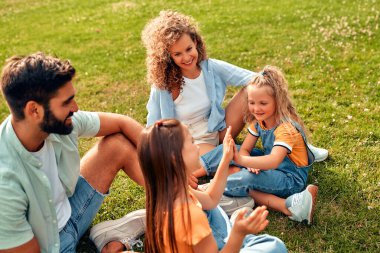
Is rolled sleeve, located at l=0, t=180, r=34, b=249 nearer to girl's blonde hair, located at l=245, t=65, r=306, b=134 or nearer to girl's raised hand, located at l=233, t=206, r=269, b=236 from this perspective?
girl's raised hand, located at l=233, t=206, r=269, b=236

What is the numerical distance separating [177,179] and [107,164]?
149 cm

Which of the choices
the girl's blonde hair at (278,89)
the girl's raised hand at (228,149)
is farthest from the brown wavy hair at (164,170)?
the girl's blonde hair at (278,89)

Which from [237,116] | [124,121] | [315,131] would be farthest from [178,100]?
[315,131]

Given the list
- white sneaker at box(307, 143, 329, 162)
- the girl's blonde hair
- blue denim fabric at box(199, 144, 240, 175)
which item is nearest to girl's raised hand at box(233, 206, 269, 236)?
the girl's blonde hair

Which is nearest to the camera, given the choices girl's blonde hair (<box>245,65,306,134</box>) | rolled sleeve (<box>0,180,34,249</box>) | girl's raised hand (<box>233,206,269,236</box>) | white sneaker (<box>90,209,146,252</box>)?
girl's raised hand (<box>233,206,269,236</box>)

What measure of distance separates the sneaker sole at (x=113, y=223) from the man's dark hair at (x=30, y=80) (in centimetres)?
149

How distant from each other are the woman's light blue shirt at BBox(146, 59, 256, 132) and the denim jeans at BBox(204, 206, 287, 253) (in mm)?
1560

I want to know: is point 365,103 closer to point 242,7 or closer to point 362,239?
point 362,239

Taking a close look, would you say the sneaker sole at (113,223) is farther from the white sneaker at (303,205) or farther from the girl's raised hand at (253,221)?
the girl's raised hand at (253,221)

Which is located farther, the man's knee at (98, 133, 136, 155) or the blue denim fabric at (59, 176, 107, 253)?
the man's knee at (98, 133, 136, 155)

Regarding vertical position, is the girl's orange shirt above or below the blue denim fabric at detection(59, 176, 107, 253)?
above

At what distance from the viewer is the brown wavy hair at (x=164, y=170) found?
3.29 meters

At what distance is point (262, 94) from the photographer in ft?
16.1

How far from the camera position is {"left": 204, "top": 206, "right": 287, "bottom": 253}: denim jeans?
3.85 m
